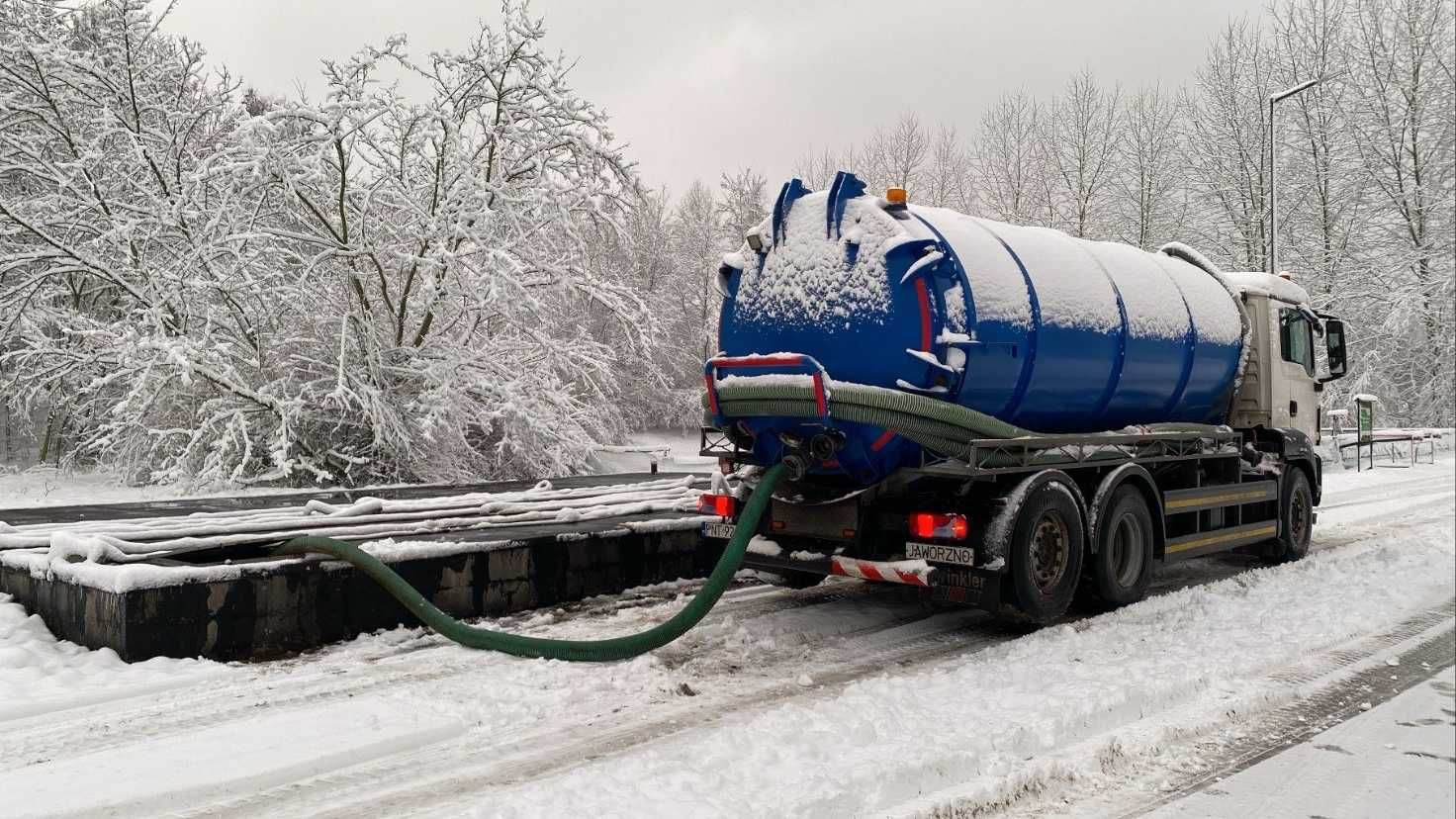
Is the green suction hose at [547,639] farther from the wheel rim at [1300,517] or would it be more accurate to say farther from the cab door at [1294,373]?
the wheel rim at [1300,517]

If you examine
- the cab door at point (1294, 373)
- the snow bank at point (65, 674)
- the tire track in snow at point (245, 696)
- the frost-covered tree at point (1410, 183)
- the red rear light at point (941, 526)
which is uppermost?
the frost-covered tree at point (1410, 183)

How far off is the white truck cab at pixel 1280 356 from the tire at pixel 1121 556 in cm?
273

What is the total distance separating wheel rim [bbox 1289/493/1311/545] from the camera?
33.6ft

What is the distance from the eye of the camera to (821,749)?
418 centimetres

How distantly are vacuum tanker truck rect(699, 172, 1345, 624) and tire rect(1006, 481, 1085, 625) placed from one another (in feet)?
0.05

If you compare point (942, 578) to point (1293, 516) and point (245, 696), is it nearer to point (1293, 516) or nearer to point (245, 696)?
point (245, 696)

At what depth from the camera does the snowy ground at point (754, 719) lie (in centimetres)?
379

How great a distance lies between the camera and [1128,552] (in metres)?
7.70

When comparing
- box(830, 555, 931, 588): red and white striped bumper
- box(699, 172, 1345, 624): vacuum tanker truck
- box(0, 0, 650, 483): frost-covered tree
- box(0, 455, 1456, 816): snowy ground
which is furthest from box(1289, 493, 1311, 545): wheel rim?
box(0, 0, 650, 483): frost-covered tree

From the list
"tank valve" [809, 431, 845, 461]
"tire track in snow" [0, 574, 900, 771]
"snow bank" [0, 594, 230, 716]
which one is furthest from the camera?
"tank valve" [809, 431, 845, 461]

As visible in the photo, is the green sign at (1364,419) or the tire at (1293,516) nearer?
the tire at (1293,516)

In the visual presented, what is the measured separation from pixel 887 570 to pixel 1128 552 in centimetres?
262

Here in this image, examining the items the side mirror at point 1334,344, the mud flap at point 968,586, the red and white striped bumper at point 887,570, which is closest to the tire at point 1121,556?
the mud flap at point 968,586

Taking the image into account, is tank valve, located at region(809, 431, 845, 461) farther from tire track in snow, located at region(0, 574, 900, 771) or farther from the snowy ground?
tire track in snow, located at region(0, 574, 900, 771)
